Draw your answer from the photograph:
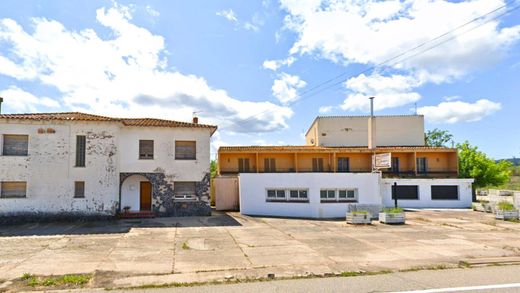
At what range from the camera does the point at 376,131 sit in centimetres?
3469

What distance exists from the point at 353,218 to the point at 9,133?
64.6 feet

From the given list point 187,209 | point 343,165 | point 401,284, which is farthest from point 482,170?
point 401,284

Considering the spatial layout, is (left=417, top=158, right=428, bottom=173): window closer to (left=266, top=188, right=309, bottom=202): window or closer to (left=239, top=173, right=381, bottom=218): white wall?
(left=239, top=173, right=381, bottom=218): white wall

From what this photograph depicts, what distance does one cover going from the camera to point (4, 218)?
58.4 feet

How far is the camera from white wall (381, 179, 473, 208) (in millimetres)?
→ 26594

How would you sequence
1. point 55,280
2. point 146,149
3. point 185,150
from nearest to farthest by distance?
point 55,280 → point 146,149 → point 185,150

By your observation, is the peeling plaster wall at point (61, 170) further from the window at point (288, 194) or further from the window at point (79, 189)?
the window at point (288, 194)

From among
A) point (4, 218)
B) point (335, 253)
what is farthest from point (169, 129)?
point (335, 253)

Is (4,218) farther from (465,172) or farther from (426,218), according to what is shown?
(465,172)

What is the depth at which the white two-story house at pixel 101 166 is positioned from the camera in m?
18.4

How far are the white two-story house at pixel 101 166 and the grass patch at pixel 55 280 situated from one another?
438 inches

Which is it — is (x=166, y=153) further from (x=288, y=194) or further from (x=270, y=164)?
(x=270, y=164)

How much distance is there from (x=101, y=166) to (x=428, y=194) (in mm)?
24156

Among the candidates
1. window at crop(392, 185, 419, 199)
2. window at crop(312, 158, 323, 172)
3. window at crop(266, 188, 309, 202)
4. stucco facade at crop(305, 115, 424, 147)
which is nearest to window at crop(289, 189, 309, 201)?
window at crop(266, 188, 309, 202)
